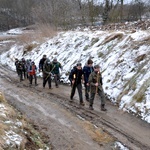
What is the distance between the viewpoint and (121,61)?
1388 centimetres

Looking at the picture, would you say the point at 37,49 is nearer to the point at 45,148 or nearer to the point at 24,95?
the point at 24,95

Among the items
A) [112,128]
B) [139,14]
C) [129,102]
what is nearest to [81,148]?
[112,128]

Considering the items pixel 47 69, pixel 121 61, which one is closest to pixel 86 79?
pixel 121 61

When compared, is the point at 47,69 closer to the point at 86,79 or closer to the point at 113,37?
the point at 86,79

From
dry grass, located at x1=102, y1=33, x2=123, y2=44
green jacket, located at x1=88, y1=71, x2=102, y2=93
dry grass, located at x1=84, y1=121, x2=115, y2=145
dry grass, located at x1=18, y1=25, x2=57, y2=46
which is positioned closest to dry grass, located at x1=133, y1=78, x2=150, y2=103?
green jacket, located at x1=88, y1=71, x2=102, y2=93

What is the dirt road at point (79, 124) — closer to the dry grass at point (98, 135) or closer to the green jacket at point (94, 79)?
the dry grass at point (98, 135)

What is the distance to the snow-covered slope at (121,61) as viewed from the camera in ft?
35.4

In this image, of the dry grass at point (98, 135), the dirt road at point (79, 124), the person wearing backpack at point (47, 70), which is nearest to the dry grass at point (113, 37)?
the person wearing backpack at point (47, 70)

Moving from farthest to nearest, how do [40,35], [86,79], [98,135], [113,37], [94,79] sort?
[40,35] < [113,37] < [86,79] < [94,79] < [98,135]

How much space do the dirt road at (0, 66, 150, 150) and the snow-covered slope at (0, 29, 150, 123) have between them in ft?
1.92

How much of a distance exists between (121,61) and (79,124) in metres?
5.54

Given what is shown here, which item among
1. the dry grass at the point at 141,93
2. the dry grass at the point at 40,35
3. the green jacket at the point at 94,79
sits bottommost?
the dry grass at the point at 141,93

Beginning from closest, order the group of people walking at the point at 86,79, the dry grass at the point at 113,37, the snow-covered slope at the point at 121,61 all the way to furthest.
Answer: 1. the group of people walking at the point at 86,79
2. the snow-covered slope at the point at 121,61
3. the dry grass at the point at 113,37

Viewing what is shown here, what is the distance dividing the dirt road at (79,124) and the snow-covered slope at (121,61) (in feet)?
1.92
